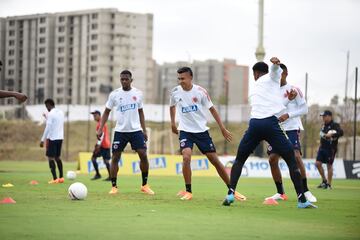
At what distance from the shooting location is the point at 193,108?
1578 cm

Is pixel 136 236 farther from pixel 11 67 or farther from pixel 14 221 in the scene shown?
pixel 11 67

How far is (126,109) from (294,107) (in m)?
4.00

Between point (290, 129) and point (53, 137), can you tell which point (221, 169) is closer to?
point (290, 129)

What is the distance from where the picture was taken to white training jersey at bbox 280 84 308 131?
14680 mm

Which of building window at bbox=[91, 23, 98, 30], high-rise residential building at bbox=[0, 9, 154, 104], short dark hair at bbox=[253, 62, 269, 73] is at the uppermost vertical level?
building window at bbox=[91, 23, 98, 30]

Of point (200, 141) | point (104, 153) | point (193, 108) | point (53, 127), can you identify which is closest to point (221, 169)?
point (200, 141)

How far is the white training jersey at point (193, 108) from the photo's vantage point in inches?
621

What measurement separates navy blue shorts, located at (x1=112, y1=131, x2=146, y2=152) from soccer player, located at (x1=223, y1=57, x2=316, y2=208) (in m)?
4.28

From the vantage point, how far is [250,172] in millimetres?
34875

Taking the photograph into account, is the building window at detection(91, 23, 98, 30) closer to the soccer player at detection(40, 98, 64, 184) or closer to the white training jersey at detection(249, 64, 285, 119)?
the soccer player at detection(40, 98, 64, 184)

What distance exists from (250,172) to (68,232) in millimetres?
25965

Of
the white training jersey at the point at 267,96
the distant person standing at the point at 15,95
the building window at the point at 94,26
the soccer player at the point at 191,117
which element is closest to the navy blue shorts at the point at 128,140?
the soccer player at the point at 191,117

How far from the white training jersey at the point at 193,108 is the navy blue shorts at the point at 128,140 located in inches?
75.1

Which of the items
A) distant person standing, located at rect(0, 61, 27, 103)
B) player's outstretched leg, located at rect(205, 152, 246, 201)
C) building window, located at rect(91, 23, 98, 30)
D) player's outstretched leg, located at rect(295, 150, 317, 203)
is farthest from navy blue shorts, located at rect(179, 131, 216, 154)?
building window, located at rect(91, 23, 98, 30)
